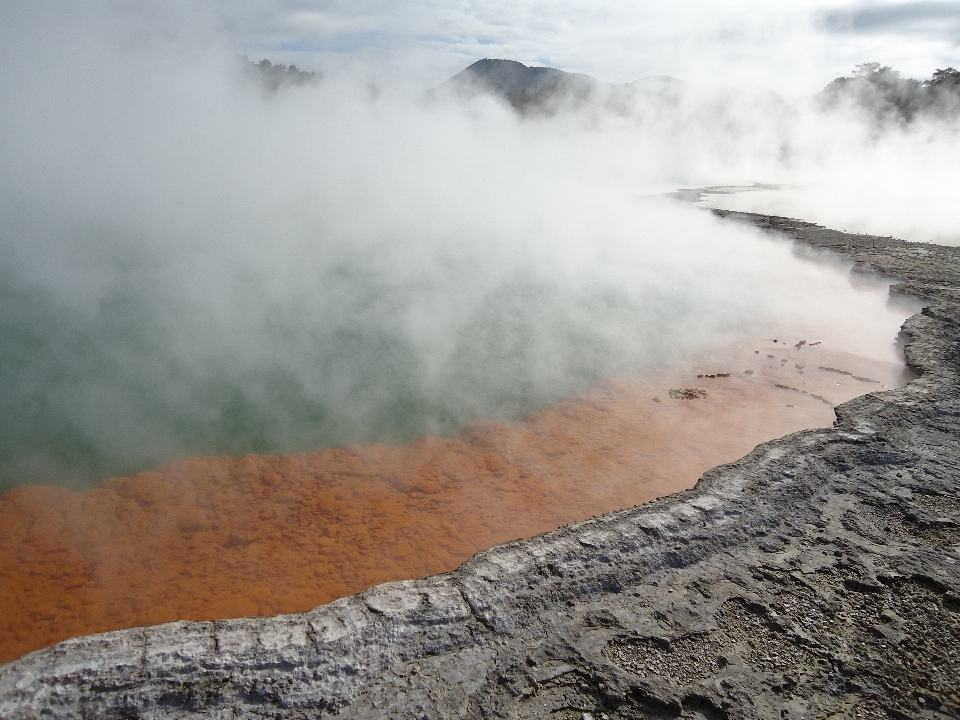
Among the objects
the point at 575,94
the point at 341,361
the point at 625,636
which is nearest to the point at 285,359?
the point at 341,361

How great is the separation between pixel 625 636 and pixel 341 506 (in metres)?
1.64

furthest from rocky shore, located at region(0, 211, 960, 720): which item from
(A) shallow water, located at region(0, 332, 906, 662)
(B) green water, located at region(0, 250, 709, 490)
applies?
(B) green water, located at region(0, 250, 709, 490)

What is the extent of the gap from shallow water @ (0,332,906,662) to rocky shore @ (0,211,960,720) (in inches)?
23.8

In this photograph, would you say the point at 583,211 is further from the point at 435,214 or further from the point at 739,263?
the point at 739,263

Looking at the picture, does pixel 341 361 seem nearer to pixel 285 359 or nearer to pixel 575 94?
pixel 285 359

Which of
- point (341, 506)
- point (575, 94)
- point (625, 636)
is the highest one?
point (575, 94)

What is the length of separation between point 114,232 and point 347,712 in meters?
7.12

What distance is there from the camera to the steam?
3760 millimetres

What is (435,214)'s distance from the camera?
8.41 metres

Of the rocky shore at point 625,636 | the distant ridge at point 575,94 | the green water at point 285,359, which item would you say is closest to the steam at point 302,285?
the green water at point 285,359

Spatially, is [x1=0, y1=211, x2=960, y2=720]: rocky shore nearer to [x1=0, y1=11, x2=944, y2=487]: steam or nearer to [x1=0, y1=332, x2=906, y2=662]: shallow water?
[x1=0, y1=332, x2=906, y2=662]: shallow water

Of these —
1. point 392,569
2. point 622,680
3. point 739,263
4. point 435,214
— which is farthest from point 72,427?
point 739,263

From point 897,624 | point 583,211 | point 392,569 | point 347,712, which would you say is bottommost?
point 392,569

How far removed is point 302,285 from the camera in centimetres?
558
